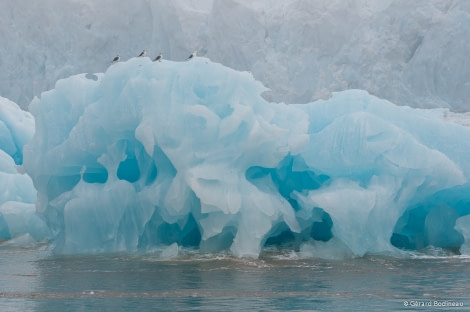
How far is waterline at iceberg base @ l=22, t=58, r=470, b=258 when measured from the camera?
36.4 ft

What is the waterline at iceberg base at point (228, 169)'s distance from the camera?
1110 centimetres

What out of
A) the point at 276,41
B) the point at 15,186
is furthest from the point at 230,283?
the point at 276,41

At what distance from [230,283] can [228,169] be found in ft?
7.61

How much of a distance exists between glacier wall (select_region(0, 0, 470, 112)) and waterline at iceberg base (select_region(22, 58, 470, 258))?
35.4ft

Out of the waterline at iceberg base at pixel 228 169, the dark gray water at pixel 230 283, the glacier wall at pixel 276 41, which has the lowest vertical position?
the dark gray water at pixel 230 283

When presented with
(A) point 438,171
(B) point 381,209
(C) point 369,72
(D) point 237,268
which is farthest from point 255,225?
(C) point 369,72

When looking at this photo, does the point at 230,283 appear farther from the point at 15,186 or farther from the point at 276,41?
the point at 276,41

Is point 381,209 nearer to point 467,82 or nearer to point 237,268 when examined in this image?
point 237,268

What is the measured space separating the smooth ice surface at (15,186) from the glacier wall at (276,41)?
5998mm

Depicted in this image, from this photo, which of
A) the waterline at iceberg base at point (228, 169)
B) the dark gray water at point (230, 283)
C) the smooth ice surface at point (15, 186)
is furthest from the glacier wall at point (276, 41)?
the dark gray water at point (230, 283)

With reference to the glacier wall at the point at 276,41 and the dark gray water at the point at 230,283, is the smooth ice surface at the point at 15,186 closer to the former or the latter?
the dark gray water at the point at 230,283

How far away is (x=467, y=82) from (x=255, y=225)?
13064mm

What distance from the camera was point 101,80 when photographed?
1204cm

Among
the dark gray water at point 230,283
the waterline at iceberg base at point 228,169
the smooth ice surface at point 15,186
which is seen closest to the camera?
the dark gray water at point 230,283
